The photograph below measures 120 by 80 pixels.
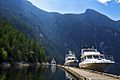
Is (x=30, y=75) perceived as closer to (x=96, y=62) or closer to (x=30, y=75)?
(x=30, y=75)

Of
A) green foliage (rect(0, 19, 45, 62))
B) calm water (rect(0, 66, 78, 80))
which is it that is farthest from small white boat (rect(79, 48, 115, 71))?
green foliage (rect(0, 19, 45, 62))

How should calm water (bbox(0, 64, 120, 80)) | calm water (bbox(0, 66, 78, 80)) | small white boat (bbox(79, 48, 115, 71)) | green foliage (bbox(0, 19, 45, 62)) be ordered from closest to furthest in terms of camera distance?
calm water (bbox(0, 66, 78, 80)) < calm water (bbox(0, 64, 120, 80)) < small white boat (bbox(79, 48, 115, 71)) < green foliage (bbox(0, 19, 45, 62))

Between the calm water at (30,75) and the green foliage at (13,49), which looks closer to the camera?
the calm water at (30,75)

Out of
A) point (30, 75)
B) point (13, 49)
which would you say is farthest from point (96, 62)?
point (13, 49)

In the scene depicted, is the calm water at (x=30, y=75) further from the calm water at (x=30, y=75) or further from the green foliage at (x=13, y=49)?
the green foliage at (x=13, y=49)

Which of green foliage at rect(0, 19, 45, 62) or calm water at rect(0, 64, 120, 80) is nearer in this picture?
calm water at rect(0, 64, 120, 80)

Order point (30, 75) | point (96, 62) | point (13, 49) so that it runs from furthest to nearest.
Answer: point (13, 49)
point (96, 62)
point (30, 75)

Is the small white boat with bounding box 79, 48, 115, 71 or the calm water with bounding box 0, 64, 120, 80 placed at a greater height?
the small white boat with bounding box 79, 48, 115, 71

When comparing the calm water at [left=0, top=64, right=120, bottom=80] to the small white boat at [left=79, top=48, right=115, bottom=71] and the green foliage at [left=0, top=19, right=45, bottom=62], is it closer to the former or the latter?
the small white boat at [left=79, top=48, right=115, bottom=71]

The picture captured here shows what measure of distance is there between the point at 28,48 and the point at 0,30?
136 feet

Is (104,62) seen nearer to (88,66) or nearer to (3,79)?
(88,66)

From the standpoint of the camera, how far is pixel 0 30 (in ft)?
398

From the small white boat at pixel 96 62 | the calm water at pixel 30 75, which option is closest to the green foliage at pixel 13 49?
the calm water at pixel 30 75

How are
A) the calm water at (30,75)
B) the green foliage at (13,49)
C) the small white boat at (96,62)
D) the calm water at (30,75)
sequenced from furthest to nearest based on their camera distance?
the green foliage at (13,49) < the small white boat at (96,62) < the calm water at (30,75) < the calm water at (30,75)
